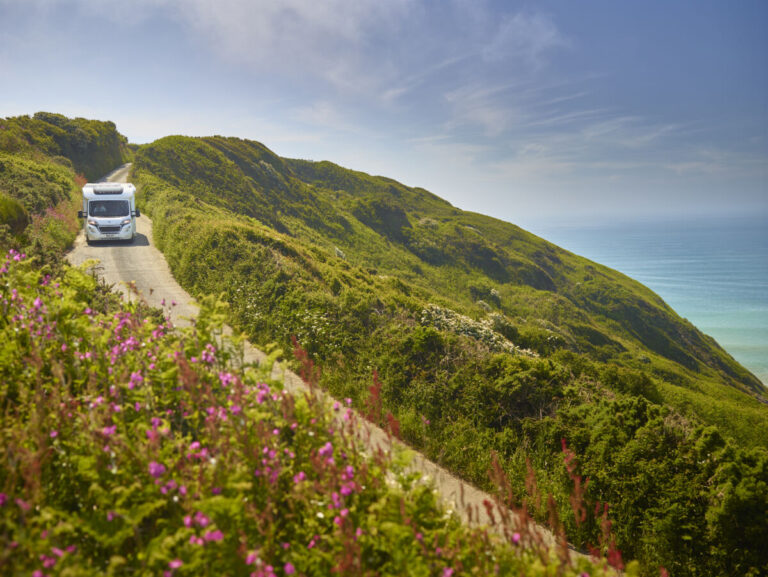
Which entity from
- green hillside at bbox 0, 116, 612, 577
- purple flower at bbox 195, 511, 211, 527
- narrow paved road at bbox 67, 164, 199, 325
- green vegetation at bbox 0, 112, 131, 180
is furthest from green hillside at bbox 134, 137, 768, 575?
green vegetation at bbox 0, 112, 131, 180

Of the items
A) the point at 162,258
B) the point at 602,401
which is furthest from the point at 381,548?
the point at 162,258

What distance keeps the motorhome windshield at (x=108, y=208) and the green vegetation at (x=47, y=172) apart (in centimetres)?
→ 184

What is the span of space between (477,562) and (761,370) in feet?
369

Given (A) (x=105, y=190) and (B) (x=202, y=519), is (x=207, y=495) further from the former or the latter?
(A) (x=105, y=190)

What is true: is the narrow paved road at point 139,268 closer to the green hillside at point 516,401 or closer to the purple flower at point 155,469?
the green hillside at point 516,401

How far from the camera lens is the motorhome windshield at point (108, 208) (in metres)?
20.0

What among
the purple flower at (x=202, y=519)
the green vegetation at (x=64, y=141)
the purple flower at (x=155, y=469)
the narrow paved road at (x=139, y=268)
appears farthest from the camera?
the green vegetation at (x=64, y=141)

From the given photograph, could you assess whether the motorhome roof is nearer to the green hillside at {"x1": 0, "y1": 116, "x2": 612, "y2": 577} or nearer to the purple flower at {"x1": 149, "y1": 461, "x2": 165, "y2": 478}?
the green hillside at {"x1": 0, "y1": 116, "x2": 612, "y2": 577}

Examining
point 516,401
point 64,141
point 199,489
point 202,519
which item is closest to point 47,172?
point 64,141

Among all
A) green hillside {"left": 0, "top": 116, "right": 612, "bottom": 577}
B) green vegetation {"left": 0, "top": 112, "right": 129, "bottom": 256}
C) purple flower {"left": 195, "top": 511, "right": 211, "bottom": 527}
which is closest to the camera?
purple flower {"left": 195, "top": 511, "right": 211, "bottom": 527}

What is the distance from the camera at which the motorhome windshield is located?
65.7ft

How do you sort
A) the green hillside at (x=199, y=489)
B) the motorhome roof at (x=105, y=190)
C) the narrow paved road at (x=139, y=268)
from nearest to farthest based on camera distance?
the green hillside at (x=199, y=489), the narrow paved road at (x=139, y=268), the motorhome roof at (x=105, y=190)

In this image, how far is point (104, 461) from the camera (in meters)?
3.58

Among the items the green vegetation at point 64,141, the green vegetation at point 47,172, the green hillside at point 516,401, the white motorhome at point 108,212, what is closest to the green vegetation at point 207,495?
the green hillside at point 516,401
